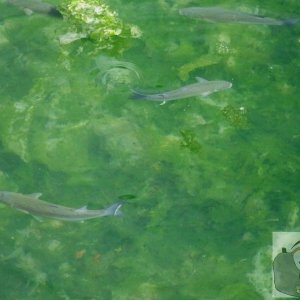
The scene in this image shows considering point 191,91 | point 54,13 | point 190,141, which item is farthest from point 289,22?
point 54,13

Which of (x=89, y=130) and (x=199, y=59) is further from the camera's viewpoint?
(x=199, y=59)

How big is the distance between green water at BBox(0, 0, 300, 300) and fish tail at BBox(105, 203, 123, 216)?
0.24 feet

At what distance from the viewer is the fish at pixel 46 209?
4.82 m

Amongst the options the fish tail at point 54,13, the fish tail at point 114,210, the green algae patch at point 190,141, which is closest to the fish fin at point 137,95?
the green algae patch at point 190,141

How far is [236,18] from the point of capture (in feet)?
20.2

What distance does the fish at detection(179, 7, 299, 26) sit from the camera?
6133mm

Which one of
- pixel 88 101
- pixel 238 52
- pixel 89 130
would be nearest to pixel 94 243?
pixel 89 130

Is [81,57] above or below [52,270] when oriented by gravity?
above

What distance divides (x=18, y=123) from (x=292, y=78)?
9.48ft

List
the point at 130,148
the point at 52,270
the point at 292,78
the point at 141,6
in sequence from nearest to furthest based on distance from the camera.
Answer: the point at 52,270 → the point at 130,148 → the point at 292,78 → the point at 141,6

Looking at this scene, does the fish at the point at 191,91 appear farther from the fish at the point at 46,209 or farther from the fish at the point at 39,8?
the fish at the point at 39,8

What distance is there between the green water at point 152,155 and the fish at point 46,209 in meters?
0.13

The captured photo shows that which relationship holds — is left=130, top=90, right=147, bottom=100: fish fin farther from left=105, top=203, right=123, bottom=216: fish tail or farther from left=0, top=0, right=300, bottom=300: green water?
left=105, top=203, right=123, bottom=216: fish tail

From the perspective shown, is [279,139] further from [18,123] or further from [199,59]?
[18,123]
